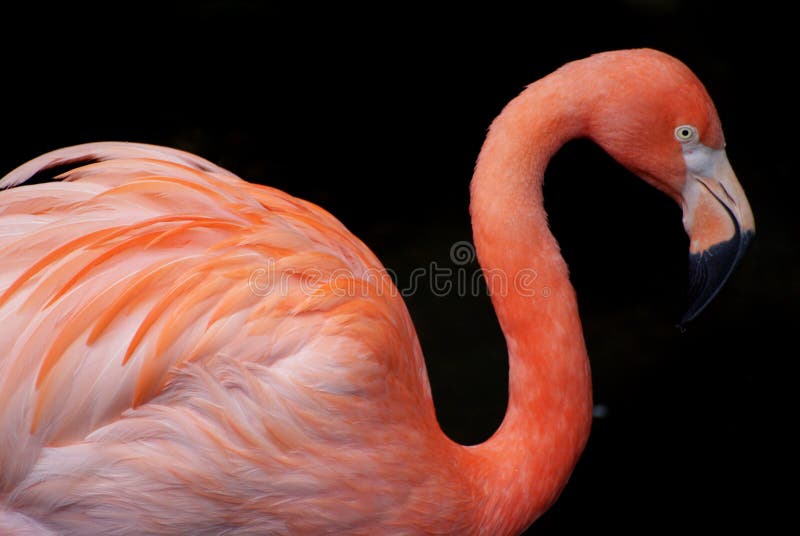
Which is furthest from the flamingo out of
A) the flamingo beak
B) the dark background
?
the dark background

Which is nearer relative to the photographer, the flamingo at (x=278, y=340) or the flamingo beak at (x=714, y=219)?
Answer: the flamingo at (x=278, y=340)

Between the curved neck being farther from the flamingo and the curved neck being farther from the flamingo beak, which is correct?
the flamingo beak

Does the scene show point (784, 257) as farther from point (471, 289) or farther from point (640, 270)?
point (471, 289)

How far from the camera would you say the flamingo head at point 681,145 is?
2.49m

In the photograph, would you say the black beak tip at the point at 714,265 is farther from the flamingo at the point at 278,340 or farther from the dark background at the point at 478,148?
the dark background at the point at 478,148

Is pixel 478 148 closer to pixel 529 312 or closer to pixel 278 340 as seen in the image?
pixel 529 312

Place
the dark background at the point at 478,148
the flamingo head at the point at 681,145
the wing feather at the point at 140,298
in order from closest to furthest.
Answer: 1. the wing feather at the point at 140,298
2. the flamingo head at the point at 681,145
3. the dark background at the point at 478,148

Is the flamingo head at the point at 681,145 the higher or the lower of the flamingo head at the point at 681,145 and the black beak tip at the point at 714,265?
the higher

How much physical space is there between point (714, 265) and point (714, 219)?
0.12m

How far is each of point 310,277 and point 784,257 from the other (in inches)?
114

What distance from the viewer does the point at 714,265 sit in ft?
8.49

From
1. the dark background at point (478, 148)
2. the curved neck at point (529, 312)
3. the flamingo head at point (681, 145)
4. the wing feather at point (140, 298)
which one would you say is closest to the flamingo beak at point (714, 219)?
the flamingo head at point (681, 145)

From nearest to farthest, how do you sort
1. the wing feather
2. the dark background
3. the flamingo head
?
1. the wing feather
2. the flamingo head
3. the dark background

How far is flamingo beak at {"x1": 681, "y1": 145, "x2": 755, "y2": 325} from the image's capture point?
101 inches
